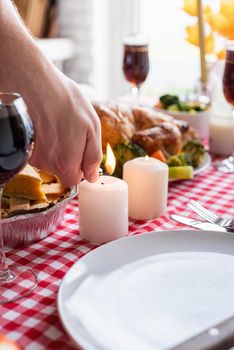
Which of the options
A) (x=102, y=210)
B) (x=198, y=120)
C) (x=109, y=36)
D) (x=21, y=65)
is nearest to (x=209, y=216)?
(x=102, y=210)

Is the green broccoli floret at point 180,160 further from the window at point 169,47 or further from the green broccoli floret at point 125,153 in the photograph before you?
the window at point 169,47

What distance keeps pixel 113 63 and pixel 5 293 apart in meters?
2.54

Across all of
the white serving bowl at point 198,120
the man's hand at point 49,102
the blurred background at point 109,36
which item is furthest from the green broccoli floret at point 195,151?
the blurred background at point 109,36

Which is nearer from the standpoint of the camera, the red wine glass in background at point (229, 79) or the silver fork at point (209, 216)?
the silver fork at point (209, 216)

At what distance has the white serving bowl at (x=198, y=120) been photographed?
1568 millimetres

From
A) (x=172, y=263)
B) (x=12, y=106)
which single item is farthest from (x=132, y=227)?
(x=12, y=106)

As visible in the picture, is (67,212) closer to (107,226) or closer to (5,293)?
(107,226)

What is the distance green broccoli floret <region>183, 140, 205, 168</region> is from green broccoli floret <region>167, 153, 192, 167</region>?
0.02m

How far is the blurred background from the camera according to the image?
292 centimetres

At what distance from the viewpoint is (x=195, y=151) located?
130 cm

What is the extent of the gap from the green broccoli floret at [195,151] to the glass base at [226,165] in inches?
2.7

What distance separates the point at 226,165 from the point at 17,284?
751 millimetres

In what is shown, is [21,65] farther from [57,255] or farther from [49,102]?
[57,255]

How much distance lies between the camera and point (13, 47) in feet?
2.71
